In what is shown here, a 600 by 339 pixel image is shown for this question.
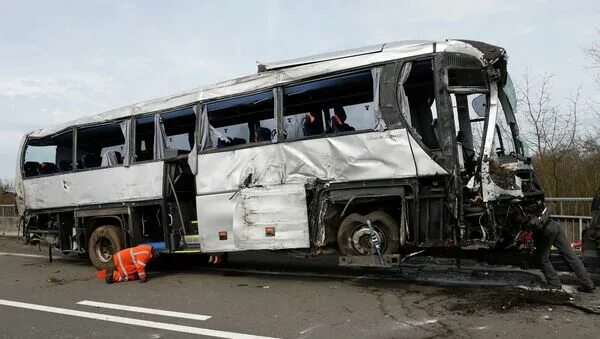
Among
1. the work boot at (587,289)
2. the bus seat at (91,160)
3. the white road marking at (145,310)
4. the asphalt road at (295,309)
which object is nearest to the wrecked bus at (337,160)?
the bus seat at (91,160)

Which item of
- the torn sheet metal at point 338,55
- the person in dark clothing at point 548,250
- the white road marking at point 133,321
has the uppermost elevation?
the torn sheet metal at point 338,55

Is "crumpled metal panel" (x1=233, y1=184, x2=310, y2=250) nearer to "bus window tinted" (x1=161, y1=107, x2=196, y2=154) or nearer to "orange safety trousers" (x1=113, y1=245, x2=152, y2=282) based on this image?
"bus window tinted" (x1=161, y1=107, x2=196, y2=154)

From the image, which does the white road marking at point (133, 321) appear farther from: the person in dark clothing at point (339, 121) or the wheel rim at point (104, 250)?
the person in dark clothing at point (339, 121)

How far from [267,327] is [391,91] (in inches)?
135

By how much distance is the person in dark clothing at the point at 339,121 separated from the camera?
7.28 meters

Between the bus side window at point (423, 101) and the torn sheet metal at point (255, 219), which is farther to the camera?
the torn sheet metal at point (255, 219)

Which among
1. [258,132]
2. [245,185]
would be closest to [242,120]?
[258,132]

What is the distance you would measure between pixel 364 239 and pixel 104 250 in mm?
5904

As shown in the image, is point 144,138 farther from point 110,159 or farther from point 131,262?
point 131,262

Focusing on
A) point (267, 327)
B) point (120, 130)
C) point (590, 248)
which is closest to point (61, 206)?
point (120, 130)

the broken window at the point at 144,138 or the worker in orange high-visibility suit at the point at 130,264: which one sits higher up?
the broken window at the point at 144,138

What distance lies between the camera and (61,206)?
10.7m

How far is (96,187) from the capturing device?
1005 centimetres

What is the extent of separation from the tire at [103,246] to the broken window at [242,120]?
3.05 meters
